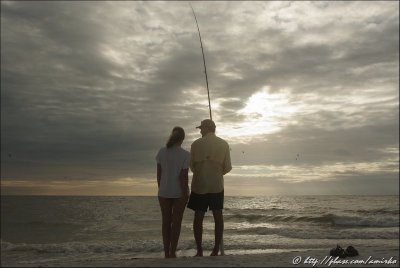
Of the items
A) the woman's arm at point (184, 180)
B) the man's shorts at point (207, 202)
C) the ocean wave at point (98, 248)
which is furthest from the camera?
the ocean wave at point (98, 248)

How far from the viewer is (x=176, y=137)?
5.30 metres

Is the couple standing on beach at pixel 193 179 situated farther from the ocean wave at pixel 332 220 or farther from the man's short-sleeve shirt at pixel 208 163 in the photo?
the ocean wave at pixel 332 220

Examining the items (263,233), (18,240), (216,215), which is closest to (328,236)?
(263,233)

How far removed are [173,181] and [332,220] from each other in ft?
75.2

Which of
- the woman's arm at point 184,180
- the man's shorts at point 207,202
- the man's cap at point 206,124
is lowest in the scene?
the man's shorts at point 207,202

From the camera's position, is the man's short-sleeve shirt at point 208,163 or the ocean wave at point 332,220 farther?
the ocean wave at point 332,220

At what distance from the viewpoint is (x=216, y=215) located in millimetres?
5535

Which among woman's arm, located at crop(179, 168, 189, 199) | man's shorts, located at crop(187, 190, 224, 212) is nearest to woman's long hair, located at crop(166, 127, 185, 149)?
woman's arm, located at crop(179, 168, 189, 199)

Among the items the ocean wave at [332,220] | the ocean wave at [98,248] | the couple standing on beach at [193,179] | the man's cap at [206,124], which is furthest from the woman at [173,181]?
the ocean wave at [332,220]

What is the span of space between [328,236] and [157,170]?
13915 mm

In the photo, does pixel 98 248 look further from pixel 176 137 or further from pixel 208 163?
pixel 176 137

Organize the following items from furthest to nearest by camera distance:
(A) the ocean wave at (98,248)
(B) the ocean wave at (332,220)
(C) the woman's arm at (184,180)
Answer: (B) the ocean wave at (332,220), (A) the ocean wave at (98,248), (C) the woman's arm at (184,180)

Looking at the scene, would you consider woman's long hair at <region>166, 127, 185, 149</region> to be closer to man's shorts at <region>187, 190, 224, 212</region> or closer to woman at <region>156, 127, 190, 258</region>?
woman at <region>156, 127, 190, 258</region>

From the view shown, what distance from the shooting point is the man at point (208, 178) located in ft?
17.9
